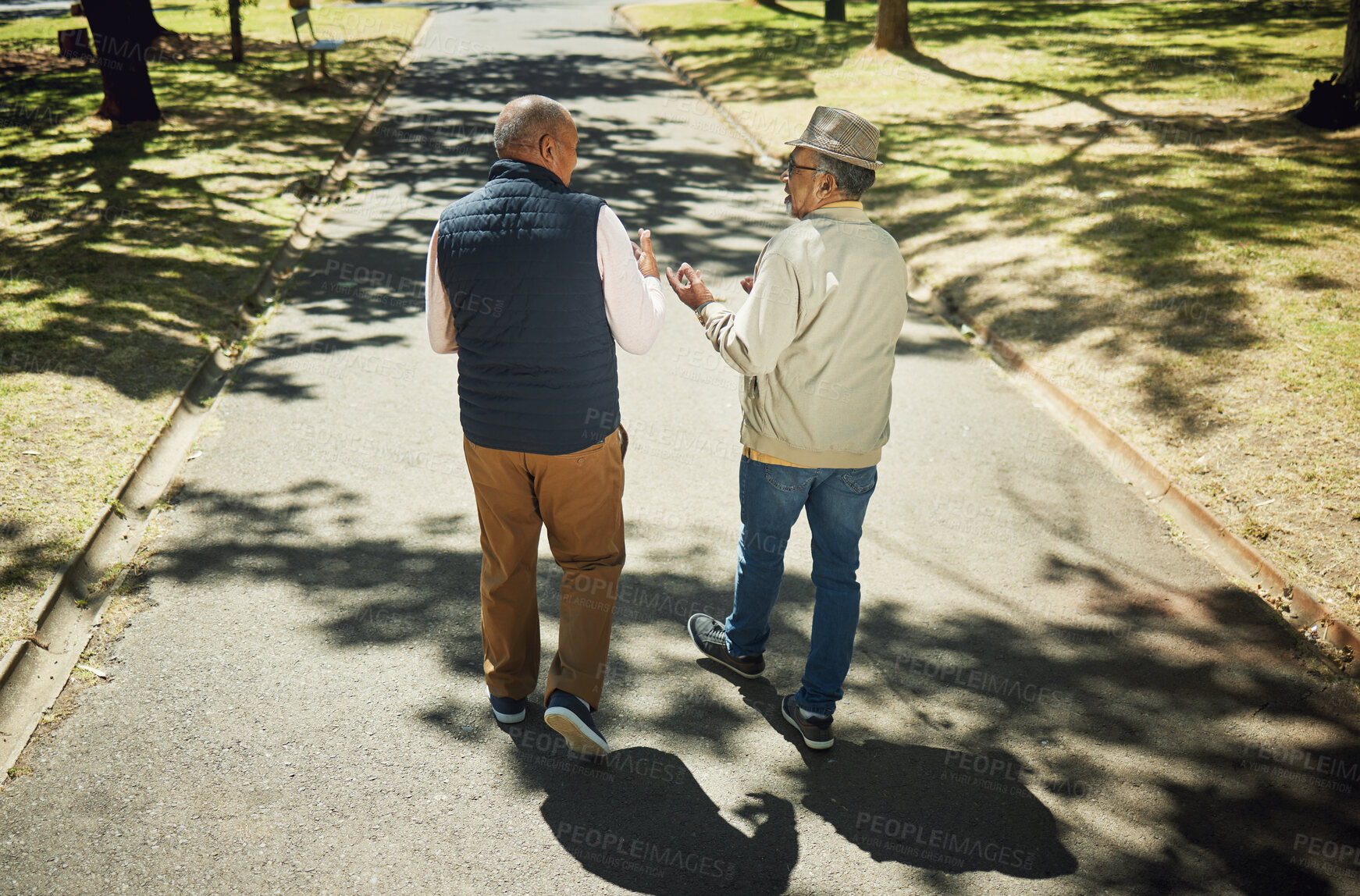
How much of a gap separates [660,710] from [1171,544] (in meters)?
3.12

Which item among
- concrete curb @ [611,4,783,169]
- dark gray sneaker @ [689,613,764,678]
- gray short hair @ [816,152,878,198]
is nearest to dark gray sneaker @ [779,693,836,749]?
dark gray sneaker @ [689,613,764,678]

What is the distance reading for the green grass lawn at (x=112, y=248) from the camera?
5238mm

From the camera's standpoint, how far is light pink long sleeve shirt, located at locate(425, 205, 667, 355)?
3.12 m

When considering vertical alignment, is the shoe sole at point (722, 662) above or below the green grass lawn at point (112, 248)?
below

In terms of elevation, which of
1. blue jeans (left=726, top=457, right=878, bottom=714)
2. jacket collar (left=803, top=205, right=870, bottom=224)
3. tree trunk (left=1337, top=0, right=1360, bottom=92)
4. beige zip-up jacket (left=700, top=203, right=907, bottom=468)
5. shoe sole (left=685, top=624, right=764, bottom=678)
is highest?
tree trunk (left=1337, top=0, right=1360, bottom=92)

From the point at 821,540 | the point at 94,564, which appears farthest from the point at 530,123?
the point at 94,564

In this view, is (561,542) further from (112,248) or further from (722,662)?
(112,248)

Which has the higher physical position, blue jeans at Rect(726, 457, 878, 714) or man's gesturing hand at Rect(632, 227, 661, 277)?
man's gesturing hand at Rect(632, 227, 661, 277)

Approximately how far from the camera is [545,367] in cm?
320

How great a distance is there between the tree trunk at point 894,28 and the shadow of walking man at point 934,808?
16796 millimetres

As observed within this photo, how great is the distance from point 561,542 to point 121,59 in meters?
13.1

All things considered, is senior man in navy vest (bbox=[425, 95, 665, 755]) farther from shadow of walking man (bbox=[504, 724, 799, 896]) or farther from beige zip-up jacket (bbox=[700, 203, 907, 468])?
beige zip-up jacket (bbox=[700, 203, 907, 468])

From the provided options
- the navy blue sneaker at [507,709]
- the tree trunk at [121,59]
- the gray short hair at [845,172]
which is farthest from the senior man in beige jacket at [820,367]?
the tree trunk at [121,59]

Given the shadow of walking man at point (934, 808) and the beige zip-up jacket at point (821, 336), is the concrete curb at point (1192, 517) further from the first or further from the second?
the beige zip-up jacket at point (821, 336)
